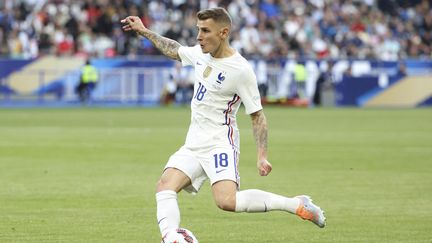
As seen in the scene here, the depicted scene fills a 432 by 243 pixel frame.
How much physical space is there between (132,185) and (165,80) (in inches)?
1060

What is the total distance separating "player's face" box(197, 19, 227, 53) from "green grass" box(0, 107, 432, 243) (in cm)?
230

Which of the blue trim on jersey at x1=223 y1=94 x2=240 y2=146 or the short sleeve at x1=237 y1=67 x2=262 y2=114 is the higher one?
the short sleeve at x1=237 y1=67 x2=262 y2=114

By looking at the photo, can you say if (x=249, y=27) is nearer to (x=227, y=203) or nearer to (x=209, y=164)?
(x=209, y=164)

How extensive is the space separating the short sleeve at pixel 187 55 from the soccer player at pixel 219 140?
8.6 inches

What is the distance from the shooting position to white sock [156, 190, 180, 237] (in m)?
9.55

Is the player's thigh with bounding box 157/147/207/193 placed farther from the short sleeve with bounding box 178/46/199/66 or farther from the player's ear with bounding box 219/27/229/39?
the player's ear with bounding box 219/27/229/39

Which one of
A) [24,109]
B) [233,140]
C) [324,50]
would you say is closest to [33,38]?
[24,109]

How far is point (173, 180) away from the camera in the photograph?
32.0 feet

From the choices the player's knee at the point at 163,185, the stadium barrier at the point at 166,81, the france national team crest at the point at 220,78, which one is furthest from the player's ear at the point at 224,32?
the stadium barrier at the point at 166,81

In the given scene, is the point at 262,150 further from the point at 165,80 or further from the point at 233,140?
the point at 165,80

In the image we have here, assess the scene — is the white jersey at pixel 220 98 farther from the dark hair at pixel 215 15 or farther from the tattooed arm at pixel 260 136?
the dark hair at pixel 215 15

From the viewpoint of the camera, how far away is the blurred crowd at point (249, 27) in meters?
43.2

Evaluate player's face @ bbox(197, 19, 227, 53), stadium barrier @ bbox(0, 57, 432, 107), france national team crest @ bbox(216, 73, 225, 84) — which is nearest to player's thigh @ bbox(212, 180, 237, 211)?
france national team crest @ bbox(216, 73, 225, 84)

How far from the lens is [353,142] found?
25.5 meters
